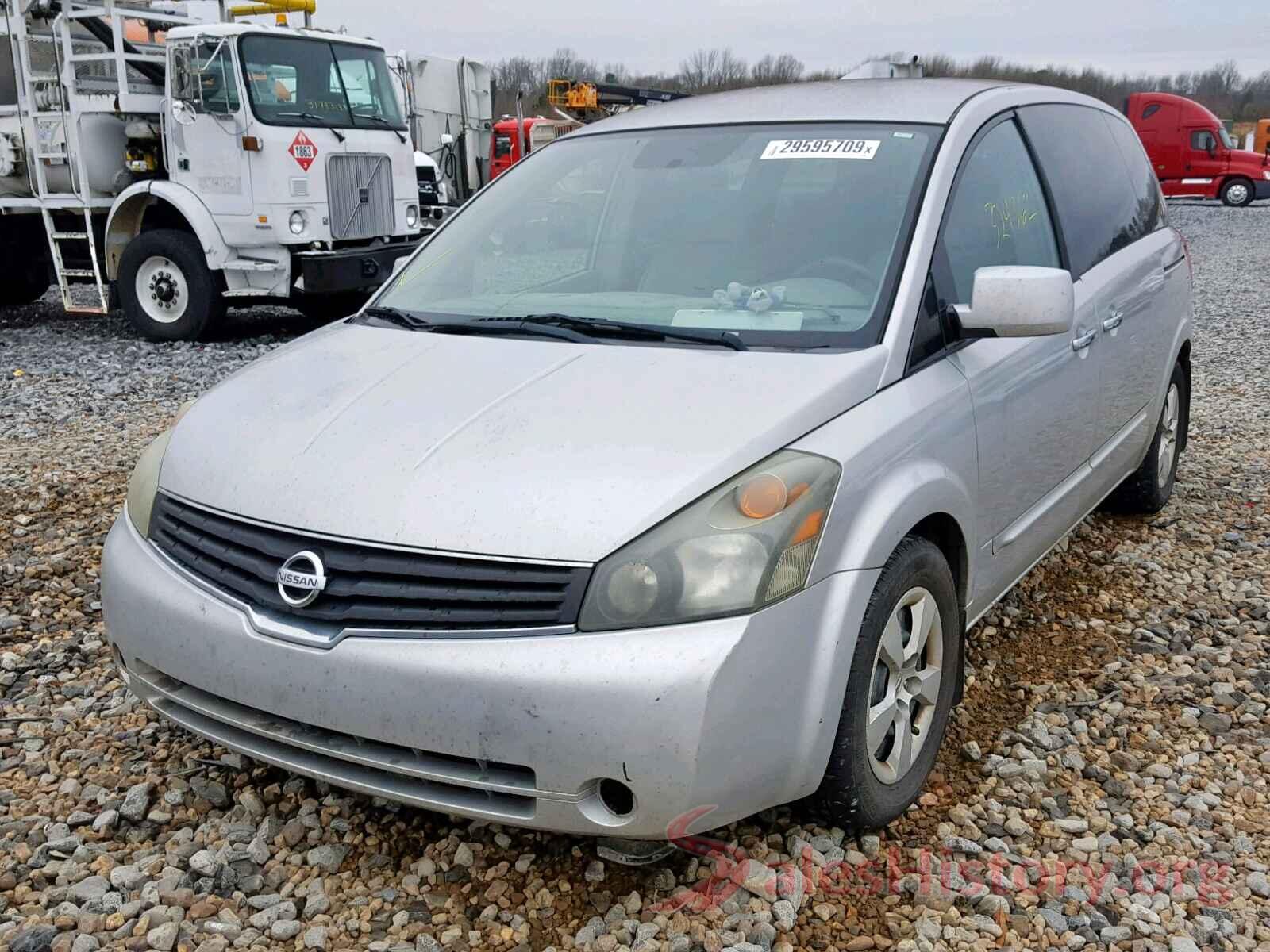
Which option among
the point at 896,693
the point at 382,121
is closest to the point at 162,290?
the point at 382,121

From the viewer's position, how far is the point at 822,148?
3342 mm

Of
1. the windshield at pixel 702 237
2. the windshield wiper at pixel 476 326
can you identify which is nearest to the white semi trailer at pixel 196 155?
the windshield at pixel 702 237

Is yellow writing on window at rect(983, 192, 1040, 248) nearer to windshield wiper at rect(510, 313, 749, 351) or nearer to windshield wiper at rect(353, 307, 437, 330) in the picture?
windshield wiper at rect(510, 313, 749, 351)

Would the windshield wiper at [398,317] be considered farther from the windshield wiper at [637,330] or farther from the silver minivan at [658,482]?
the windshield wiper at [637,330]

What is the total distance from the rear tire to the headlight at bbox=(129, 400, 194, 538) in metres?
3.81

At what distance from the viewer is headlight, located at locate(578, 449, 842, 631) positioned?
7.27ft

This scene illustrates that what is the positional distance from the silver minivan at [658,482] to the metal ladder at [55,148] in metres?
8.38

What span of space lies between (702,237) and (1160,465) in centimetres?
275

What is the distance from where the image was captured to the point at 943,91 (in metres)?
3.59

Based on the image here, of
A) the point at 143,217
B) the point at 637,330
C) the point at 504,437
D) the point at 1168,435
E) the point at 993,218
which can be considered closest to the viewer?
the point at 504,437

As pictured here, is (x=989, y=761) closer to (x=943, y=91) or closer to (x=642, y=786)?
(x=642, y=786)

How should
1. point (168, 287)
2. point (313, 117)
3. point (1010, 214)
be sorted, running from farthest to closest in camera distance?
point (168, 287) → point (313, 117) → point (1010, 214)

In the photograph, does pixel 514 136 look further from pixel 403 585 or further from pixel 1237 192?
pixel 403 585

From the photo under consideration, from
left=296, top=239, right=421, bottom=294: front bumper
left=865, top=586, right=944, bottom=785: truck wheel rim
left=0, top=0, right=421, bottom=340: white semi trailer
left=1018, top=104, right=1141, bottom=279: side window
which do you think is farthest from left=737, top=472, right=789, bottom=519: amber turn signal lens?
left=0, top=0, right=421, bottom=340: white semi trailer
